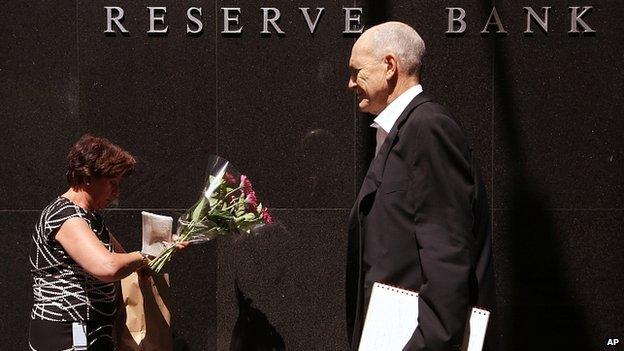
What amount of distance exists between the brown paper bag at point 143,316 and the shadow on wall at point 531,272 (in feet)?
8.12

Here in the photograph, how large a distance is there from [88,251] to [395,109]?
148cm

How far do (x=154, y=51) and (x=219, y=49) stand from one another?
0.41m

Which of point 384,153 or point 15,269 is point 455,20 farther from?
point 15,269

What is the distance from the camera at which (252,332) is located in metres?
5.55

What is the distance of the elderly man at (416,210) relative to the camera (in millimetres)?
2582

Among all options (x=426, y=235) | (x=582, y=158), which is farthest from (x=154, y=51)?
(x=426, y=235)

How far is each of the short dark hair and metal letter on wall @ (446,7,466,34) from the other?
2500 millimetres

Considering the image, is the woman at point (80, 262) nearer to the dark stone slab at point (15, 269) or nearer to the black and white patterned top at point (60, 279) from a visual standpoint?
the black and white patterned top at point (60, 279)

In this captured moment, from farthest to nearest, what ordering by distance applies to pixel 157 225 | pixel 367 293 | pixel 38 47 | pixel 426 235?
pixel 38 47, pixel 157 225, pixel 367 293, pixel 426 235

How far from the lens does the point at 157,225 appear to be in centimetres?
407

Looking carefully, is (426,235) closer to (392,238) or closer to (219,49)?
(392,238)

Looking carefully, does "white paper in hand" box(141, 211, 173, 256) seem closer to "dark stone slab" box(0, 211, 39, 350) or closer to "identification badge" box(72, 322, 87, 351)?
"identification badge" box(72, 322, 87, 351)

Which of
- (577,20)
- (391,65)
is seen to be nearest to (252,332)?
(577,20)

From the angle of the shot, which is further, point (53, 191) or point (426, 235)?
point (53, 191)
